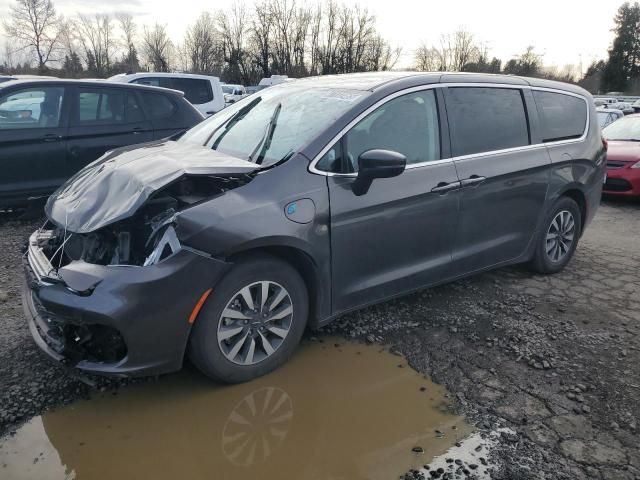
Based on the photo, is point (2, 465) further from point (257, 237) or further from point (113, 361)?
point (257, 237)

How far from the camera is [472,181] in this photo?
3.90m

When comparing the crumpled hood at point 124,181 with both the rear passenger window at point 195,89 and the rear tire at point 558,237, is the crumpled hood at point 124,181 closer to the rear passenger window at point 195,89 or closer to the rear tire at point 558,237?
the rear tire at point 558,237

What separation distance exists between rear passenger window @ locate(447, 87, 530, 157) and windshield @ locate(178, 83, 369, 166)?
2.78ft

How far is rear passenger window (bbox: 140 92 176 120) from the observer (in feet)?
22.8

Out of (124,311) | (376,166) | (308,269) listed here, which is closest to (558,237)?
(376,166)

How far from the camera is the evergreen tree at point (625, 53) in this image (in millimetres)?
56625

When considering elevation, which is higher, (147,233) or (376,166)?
(376,166)

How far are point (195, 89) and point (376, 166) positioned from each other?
10.4 meters

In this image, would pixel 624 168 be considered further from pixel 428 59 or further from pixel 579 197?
pixel 428 59

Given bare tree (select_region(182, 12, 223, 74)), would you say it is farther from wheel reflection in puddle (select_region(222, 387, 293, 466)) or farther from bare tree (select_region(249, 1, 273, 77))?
wheel reflection in puddle (select_region(222, 387, 293, 466))

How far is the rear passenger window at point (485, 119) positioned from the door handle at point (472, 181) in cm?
20

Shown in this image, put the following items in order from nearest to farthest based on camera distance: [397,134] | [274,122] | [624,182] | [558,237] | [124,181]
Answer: [124,181]
[397,134]
[274,122]
[558,237]
[624,182]

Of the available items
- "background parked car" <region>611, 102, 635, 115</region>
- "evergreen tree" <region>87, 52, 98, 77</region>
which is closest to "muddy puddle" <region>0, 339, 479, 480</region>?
"background parked car" <region>611, 102, 635, 115</region>

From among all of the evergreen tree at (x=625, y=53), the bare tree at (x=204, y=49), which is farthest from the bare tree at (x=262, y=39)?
the evergreen tree at (x=625, y=53)
